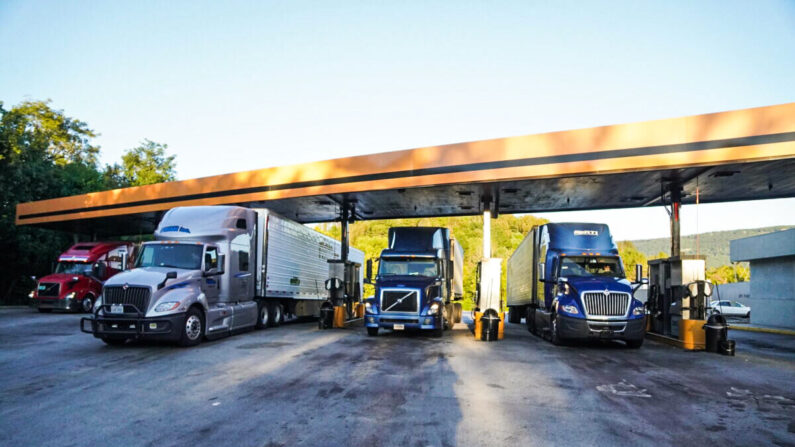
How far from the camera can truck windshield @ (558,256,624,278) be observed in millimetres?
13876

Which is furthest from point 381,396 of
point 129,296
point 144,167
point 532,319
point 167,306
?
point 144,167

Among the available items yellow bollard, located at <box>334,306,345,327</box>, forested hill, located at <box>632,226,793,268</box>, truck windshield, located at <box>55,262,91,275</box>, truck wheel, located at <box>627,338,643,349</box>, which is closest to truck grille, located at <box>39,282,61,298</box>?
truck windshield, located at <box>55,262,91,275</box>

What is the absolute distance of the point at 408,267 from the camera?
15.6m

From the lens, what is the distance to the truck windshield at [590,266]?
546 inches

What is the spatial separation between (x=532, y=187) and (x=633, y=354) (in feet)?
21.3

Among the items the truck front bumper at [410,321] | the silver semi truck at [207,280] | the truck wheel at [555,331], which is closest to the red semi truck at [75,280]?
the silver semi truck at [207,280]

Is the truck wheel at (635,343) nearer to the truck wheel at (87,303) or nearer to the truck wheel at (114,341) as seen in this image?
the truck wheel at (114,341)

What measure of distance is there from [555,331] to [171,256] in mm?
9795

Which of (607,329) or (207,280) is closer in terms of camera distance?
(607,329)

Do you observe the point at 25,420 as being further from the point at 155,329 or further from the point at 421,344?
the point at 421,344

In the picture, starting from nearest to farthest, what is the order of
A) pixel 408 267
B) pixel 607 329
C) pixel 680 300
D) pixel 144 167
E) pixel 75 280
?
pixel 607 329 < pixel 680 300 < pixel 408 267 < pixel 75 280 < pixel 144 167

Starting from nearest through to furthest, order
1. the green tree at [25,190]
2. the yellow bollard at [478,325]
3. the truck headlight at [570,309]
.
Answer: the truck headlight at [570,309] < the yellow bollard at [478,325] < the green tree at [25,190]

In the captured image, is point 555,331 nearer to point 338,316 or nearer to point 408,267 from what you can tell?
point 408,267

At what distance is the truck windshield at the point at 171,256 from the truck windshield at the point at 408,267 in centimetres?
528
